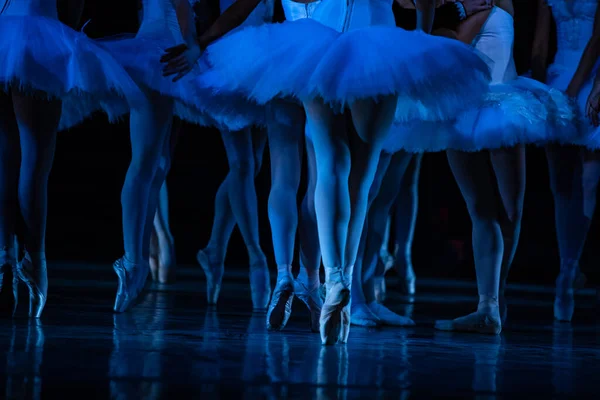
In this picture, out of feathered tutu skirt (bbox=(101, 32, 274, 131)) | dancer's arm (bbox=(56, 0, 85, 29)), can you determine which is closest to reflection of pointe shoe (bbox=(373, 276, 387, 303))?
feathered tutu skirt (bbox=(101, 32, 274, 131))

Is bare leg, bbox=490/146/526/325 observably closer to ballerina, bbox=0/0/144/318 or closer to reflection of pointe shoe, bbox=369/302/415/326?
reflection of pointe shoe, bbox=369/302/415/326

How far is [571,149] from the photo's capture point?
3732 millimetres

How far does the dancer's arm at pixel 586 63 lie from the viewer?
11.6ft

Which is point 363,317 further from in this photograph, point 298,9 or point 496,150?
point 298,9

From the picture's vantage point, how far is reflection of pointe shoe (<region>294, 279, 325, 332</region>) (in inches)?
105

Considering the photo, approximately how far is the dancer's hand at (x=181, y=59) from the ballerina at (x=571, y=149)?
1.47m

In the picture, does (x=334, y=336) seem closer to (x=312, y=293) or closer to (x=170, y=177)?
(x=312, y=293)

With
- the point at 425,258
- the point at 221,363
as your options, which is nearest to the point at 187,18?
the point at 221,363

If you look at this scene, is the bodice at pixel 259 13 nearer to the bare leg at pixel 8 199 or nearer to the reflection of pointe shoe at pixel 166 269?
the bare leg at pixel 8 199

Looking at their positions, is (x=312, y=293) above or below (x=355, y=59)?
below

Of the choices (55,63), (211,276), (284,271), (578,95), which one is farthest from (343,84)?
(578,95)

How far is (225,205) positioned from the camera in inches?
145

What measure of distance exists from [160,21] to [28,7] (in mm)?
505

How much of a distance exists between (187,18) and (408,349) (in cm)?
125
